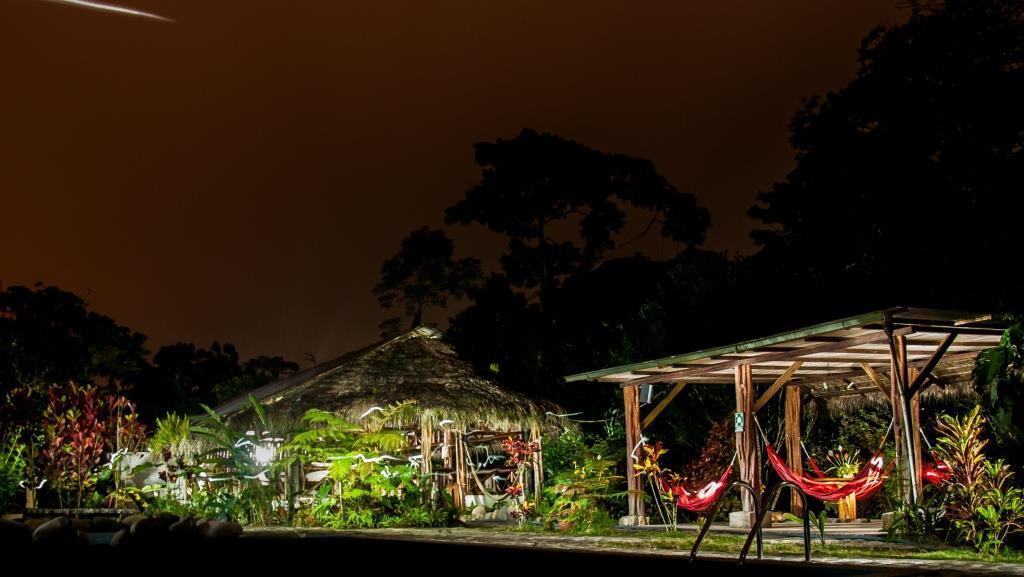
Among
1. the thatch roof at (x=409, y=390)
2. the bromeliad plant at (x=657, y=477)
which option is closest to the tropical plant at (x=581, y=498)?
the bromeliad plant at (x=657, y=477)

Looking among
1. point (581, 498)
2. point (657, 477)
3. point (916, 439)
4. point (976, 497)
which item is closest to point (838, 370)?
point (916, 439)

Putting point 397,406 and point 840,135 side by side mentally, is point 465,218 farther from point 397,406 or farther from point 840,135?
point 397,406

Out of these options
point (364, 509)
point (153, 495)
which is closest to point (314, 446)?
point (364, 509)

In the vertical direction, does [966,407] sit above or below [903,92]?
below

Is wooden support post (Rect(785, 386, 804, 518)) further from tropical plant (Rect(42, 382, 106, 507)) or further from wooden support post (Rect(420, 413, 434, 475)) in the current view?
tropical plant (Rect(42, 382, 106, 507))

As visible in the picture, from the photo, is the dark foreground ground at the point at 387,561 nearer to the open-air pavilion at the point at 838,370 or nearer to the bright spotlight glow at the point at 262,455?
the open-air pavilion at the point at 838,370

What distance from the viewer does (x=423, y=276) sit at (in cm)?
2766

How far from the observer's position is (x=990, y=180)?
16.7m

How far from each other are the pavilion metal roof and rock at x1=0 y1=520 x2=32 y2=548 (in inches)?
238

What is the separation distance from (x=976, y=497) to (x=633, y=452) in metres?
4.86

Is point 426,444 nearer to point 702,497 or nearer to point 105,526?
point 105,526

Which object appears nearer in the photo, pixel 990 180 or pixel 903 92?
pixel 990 180

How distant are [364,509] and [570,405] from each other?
818 centimetres

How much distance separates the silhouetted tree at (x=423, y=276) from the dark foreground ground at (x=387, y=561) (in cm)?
1724
